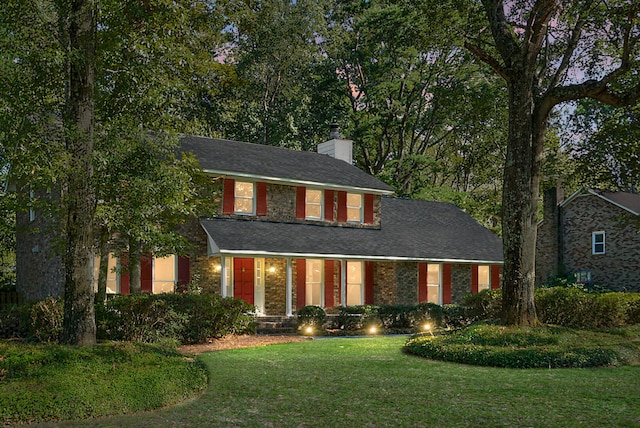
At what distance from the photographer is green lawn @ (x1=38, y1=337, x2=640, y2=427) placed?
824 centimetres

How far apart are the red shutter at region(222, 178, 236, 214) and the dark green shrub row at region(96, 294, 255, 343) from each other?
7.19 m

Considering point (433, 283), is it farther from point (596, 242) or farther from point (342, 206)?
point (596, 242)

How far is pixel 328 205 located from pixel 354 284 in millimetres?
3813

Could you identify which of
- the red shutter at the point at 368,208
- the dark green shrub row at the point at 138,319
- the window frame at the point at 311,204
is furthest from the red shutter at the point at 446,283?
the dark green shrub row at the point at 138,319

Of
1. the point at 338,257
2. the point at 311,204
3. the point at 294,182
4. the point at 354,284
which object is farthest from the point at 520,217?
the point at 311,204

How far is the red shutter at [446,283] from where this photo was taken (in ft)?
101

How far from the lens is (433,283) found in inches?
1219

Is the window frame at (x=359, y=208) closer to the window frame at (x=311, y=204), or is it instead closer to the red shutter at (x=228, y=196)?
the window frame at (x=311, y=204)

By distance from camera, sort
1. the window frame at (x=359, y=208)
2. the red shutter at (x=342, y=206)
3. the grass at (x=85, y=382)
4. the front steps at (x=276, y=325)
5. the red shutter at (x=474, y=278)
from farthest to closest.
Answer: the red shutter at (x=474, y=278) → the window frame at (x=359, y=208) → the red shutter at (x=342, y=206) → the front steps at (x=276, y=325) → the grass at (x=85, y=382)

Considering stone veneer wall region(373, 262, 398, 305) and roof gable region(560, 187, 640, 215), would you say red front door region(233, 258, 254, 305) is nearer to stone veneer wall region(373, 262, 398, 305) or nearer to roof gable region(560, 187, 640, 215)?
stone veneer wall region(373, 262, 398, 305)

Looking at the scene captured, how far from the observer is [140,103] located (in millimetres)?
14055

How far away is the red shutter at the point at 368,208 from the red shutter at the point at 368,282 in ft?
8.21

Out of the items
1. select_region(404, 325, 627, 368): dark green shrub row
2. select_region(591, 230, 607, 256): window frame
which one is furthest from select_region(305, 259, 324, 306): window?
select_region(591, 230, 607, 256): window frame

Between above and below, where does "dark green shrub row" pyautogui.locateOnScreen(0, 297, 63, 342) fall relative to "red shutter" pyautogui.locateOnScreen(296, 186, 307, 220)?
below
